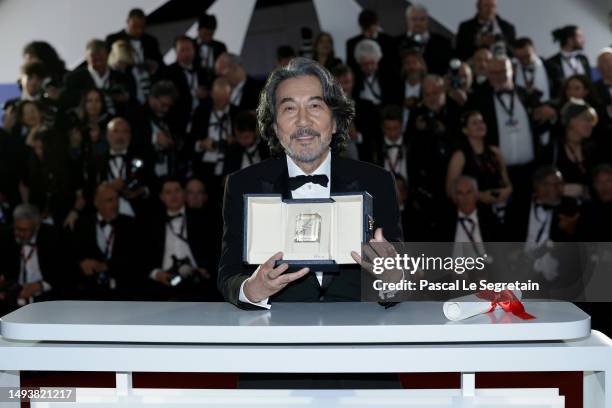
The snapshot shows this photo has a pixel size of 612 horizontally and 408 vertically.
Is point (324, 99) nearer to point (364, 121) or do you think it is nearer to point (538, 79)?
point (364, 121)

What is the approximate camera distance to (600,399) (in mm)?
1841

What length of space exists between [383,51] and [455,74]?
61cm

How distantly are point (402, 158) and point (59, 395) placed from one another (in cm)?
477

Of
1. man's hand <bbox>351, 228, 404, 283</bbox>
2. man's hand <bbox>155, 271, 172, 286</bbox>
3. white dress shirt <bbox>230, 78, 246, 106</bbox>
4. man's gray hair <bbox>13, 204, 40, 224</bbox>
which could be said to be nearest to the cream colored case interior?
man's hand <bbox>351, 228, 404, 283</bbox>

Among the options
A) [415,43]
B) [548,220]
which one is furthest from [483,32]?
[548,220]

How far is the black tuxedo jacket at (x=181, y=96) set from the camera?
6.57 metres

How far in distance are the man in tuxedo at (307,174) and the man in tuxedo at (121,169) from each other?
13.8ft

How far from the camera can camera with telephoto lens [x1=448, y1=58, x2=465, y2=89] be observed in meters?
6.46

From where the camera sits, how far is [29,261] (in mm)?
6359

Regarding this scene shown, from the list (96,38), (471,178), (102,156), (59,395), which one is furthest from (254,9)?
(59,395)

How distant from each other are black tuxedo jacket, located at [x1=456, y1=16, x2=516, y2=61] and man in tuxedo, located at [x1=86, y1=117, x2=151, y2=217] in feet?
8.89

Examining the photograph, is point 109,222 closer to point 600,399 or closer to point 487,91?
point 487,91

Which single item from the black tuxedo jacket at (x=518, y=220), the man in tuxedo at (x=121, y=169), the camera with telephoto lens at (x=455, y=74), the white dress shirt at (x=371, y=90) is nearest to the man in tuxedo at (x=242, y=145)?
the man in tuxedo at (x=121, y=169)

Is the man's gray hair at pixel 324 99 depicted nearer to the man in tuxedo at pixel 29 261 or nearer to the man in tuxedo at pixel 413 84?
the man in tuxedo at pixel 413 84
